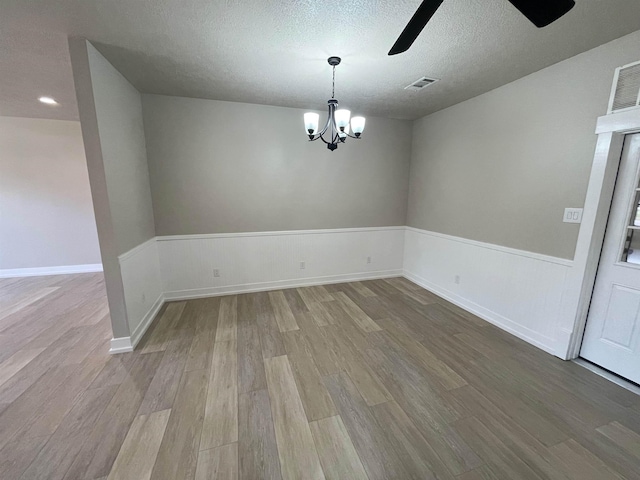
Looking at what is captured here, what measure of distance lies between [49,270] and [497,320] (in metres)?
6.93

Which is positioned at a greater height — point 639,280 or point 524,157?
point 524,157

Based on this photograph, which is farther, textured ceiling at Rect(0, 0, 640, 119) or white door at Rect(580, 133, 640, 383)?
white door at Rect(580, 133, 640, 383)

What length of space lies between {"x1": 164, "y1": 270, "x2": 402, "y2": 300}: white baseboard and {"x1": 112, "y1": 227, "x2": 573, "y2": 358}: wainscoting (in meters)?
0.01

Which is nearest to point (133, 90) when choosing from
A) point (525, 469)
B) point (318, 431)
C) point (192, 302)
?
point (192, 302)

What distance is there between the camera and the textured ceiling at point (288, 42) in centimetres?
162

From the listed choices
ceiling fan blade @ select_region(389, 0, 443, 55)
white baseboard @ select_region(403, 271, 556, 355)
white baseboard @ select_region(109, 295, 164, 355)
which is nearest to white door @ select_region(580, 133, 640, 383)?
white baseboard @ select_region(403, 271, 556, 355)

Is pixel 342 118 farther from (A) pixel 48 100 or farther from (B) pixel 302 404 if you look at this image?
(A) pixel 48 100

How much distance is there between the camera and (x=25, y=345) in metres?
2.44

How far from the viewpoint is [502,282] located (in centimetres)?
284

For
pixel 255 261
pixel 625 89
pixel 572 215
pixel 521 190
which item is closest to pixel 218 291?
pixel 255 261

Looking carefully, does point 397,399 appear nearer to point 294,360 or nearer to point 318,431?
point 318,431

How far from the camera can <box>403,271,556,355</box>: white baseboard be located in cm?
246

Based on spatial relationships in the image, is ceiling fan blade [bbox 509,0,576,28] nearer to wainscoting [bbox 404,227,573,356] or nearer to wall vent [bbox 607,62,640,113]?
wall vent [bbox 607,62,640,113]

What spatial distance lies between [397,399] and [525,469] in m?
0.73
